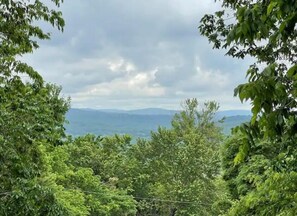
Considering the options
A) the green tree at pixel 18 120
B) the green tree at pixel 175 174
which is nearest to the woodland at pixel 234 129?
the green tree at pixel 18 120

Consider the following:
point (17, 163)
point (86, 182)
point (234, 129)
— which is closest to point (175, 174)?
point (86, 182)

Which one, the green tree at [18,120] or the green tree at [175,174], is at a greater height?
the green tree at [18,120]

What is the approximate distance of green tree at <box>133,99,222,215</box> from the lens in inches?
874

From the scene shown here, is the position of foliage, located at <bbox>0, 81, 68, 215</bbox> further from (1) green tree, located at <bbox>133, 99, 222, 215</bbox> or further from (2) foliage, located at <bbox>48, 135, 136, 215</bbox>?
(1) green tree, located at <bbox>133, 99, 222, 215</bbox>

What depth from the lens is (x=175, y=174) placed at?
23141mm

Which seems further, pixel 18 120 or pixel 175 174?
pixel 175 174

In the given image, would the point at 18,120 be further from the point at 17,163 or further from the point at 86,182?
the point at 86,182

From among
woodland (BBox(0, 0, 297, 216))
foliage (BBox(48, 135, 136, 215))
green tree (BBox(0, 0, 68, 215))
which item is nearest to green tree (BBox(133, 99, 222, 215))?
foliage (BBox(48, 135, 136, 215))

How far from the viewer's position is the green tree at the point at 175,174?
22.2 meters

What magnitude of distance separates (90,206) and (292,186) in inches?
544

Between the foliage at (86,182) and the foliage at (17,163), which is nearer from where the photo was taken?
the foliage at (17,163)

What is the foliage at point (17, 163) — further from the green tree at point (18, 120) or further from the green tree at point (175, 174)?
the green tree at point (175, 174)

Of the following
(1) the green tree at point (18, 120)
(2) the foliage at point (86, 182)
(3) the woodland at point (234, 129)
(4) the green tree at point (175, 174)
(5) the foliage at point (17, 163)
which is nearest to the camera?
(3) the woodland at point (234, 129)

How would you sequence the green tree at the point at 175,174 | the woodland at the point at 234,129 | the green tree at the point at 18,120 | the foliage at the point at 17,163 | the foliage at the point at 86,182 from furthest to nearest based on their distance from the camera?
the green tree at the point at 175,174
the foliage at the point at 86,182
the foliage at the point at 17,163
the green tree at the point at 18,120
the woodland at the point at 234,129
